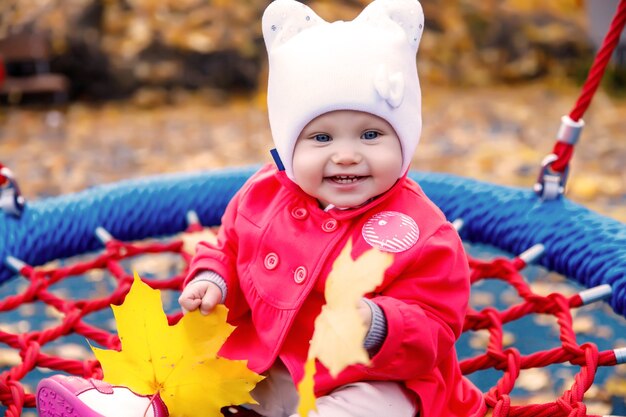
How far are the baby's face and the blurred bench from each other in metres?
3.69

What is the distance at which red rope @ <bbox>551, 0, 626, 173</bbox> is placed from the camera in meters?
1.51

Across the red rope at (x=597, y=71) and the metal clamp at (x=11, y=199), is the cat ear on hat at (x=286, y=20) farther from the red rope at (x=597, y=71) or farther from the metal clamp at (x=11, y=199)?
the metal clamp at (x=11, y=199)

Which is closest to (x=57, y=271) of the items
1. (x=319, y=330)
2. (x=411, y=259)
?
(x=411, y=259)

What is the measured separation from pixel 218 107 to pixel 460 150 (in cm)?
144

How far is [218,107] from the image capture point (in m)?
4.60

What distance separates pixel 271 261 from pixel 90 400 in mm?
289

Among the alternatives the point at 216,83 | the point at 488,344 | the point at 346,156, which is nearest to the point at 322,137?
the point at 346,156

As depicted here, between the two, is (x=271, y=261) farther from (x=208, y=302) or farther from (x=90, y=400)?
(x=90, y=400)

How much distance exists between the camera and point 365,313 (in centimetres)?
100

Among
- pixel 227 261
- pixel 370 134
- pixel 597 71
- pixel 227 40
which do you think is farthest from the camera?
pixel 227 40

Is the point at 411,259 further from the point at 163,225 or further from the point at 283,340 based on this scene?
the point at 163,225

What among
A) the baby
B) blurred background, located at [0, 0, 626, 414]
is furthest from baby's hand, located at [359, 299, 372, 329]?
blurred background, located at [0, 0, 626, 414]

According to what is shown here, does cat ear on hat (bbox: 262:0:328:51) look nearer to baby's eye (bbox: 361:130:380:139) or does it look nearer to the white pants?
baby's eye (bbox: 361:130:380:139)

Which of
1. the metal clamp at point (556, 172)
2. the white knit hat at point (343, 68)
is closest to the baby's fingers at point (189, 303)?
the white knit hat at point (343, 68)
